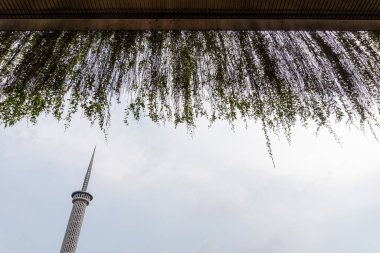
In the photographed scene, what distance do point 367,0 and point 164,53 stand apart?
1.38m

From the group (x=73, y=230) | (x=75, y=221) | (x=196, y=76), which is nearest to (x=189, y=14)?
(x=196, y=76)

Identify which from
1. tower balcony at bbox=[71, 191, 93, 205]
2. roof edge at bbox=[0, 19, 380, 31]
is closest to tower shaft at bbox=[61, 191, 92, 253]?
tower balcony at bbox=[71, 191, 93, 205]

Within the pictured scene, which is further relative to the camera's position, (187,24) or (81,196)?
(81,196)

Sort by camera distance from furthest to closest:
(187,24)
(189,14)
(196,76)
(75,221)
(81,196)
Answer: (81,196) < (75,221) < (196,76) < (187,24) < (189,14)

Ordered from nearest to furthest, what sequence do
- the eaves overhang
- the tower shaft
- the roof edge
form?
1. the eaves overhang
2. the roof edge
3. the tower shaft

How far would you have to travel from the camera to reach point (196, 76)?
2775 mm

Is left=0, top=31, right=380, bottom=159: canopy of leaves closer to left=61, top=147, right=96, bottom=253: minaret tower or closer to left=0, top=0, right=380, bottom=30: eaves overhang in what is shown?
left=0, top=0, right=380, bottom=30: eaves overhang

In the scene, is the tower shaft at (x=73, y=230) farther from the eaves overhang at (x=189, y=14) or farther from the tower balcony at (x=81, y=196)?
the eaves overhang at (x=189, y=14)

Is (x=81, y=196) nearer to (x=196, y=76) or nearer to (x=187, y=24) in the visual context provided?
(x=196, y=76)

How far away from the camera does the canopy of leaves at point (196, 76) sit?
269 centimetres

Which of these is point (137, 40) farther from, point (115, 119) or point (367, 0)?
point (367, 0)

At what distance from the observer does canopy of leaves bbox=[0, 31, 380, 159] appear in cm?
269

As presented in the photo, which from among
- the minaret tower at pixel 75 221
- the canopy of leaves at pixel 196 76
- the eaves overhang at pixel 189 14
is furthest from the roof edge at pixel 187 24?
the minaret tower at pixel 75 221

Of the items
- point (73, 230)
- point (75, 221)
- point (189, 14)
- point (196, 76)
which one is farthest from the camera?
point (75, 221)
